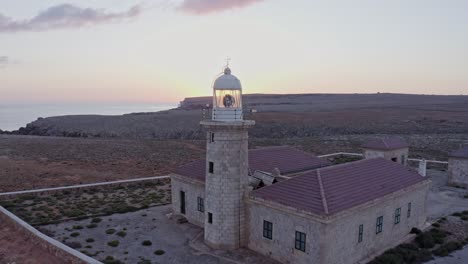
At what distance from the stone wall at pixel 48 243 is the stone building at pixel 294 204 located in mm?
5019

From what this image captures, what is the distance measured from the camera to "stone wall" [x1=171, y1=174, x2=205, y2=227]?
18031 mm

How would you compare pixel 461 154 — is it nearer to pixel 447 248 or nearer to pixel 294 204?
pixel 447 248

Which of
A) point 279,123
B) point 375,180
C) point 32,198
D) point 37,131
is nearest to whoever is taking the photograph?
point 375,180

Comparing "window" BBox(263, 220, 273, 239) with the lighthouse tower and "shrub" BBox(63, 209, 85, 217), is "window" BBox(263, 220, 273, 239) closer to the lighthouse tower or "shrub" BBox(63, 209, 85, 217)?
the lighthouse tower

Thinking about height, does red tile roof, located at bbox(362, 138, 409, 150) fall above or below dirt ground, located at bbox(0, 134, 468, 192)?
above

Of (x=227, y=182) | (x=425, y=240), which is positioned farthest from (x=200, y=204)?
(x=425, y=240)

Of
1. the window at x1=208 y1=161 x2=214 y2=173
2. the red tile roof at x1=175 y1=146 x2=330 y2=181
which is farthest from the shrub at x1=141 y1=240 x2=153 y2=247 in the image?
the window at x1=208 y1=161 x2=214 y2=173

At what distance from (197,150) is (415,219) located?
102 feet

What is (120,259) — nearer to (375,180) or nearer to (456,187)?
(375,180)

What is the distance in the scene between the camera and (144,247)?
621 inches

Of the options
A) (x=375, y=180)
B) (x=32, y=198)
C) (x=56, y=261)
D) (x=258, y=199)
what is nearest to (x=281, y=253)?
(x=258, y=199)

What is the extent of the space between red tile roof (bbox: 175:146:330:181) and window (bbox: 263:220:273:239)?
3752 millimetres

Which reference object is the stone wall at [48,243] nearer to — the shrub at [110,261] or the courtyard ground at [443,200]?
the shrub at [110,261]

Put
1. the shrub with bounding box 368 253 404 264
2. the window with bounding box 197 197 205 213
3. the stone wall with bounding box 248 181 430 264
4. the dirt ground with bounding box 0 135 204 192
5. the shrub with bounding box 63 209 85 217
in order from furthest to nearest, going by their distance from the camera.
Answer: the dirt ground with bounding box 0 135 204 192 < the shrub with bounding box 63 209 85 217 < the window with bounding box 197 197 205 213 < the shrub with bounding box 368 253 404 264 < the stone wall with bounding box 248 181 430 264
